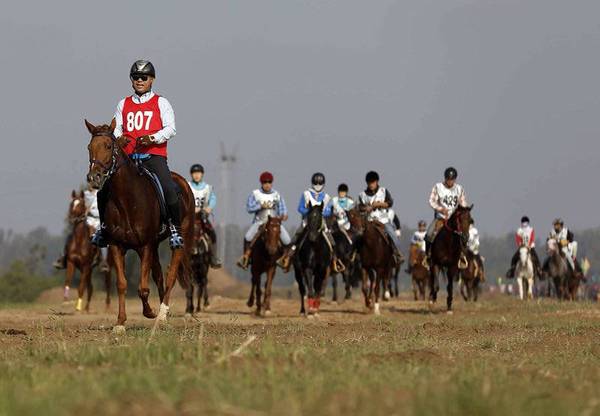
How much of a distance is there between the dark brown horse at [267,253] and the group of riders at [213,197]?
5.5 inches

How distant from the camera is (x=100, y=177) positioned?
41.8ft

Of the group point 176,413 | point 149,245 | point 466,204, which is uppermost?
point 466,204

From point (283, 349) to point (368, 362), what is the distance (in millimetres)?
807

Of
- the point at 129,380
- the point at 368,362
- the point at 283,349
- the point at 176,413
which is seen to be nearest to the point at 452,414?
the point at 176,413

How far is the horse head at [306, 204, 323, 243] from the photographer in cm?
2259

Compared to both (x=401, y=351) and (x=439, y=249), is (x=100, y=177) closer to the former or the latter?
(x=401, y=351)

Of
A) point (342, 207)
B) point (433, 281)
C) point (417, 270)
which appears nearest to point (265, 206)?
point (433, 281)

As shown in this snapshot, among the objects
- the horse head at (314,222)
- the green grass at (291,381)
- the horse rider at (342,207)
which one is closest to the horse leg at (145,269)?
the green grass at (291,381)

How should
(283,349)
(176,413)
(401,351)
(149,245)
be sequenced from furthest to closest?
(149,245) < (401,351) < (283,349) < (176,413)

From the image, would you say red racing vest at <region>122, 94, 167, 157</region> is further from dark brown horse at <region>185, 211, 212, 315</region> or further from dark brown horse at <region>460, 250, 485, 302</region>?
dark brown horse at <region>460, 250, 485, 302</region>

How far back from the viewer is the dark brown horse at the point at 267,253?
2286 cm

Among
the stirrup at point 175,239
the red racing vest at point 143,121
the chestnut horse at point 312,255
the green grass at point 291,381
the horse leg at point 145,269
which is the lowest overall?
the green grass at point 291,381

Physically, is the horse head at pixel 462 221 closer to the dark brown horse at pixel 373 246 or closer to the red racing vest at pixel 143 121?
the dark brown horse at pixel 373 246

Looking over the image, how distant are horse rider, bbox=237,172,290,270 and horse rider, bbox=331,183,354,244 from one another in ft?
7.72
